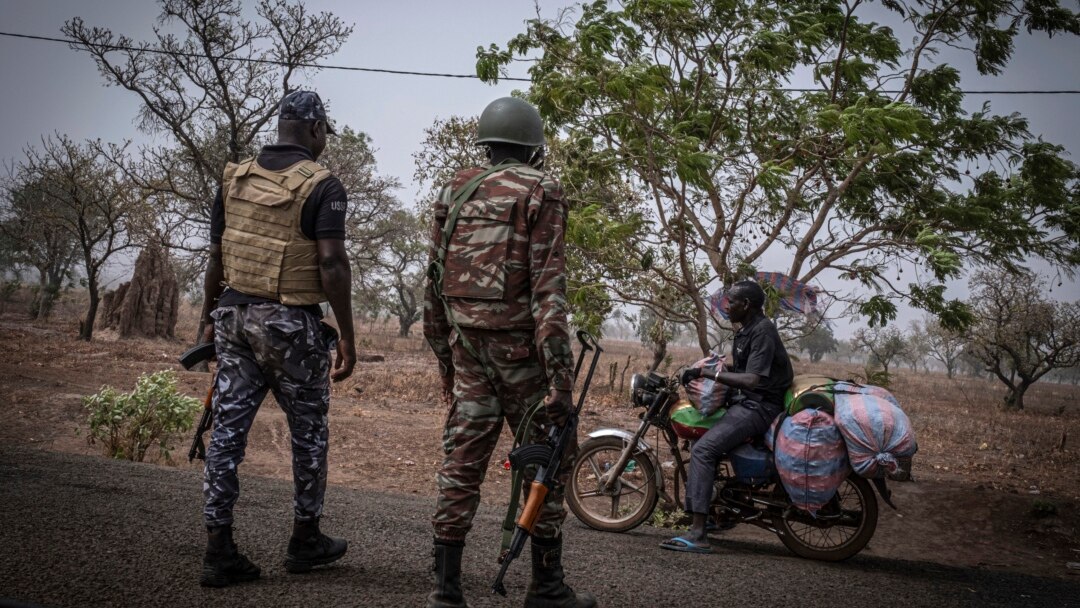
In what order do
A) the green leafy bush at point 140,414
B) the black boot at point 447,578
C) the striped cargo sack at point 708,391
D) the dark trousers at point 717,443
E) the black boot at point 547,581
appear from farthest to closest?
the green leafy bush at point 140,414, the striped cargo sack at point 708,391, the dark trousers at point 717,443, the black boot at point 547,581, the black boot at point 447,578

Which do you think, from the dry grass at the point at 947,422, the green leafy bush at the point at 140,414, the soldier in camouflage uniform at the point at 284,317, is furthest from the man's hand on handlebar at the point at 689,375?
the green leafy bush at the point at 140,414

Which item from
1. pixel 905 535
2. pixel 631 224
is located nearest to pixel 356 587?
pixel 631 224

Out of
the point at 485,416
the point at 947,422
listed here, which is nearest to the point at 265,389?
the point at 485,416

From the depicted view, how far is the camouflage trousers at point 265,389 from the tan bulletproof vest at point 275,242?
4.0 inches

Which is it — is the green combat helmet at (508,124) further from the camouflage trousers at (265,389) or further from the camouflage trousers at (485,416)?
the camouflage trousers at (265,389)

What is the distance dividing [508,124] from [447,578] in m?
1.89

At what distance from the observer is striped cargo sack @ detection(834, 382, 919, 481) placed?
475 cm

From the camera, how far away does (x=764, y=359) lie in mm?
5117

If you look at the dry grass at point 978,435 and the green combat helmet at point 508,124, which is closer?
the green combat helmet at point 508,124

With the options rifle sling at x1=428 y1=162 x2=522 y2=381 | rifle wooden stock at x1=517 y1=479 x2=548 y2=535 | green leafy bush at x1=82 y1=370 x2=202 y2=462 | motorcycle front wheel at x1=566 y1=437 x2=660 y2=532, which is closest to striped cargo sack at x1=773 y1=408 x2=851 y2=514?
motorcycle front wheel at x1=566 y1=437 x2=660 y2=532

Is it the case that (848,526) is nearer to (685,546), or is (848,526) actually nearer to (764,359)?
(685,546)

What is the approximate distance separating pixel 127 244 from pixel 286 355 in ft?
80.1

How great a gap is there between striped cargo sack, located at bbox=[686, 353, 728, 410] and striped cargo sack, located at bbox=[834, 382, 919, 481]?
803 mm

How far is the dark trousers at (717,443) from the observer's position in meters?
5.18
